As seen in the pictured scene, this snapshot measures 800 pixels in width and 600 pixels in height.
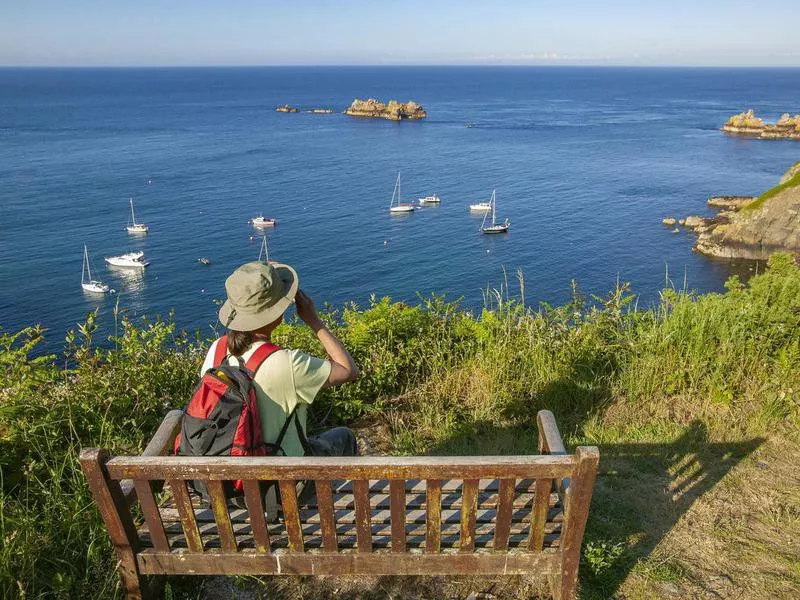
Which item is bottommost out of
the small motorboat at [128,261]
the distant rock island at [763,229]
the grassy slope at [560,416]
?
the small motorboat at [128,261]

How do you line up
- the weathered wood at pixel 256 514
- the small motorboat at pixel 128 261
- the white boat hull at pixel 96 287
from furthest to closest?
the small motorboat at pixel 128 261
the white boat hull at pixel 96 287
the weathered wood at pixel 256 514

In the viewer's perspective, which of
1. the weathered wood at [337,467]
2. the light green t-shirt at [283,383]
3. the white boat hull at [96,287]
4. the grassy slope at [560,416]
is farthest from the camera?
the white boat hull at [96,287]

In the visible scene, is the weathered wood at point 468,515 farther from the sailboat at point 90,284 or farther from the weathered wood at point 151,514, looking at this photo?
the sailboat at point 90,284

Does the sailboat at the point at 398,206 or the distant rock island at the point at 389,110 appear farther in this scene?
the distant rock island at the point at 389,110

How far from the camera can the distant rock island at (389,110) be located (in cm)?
10881

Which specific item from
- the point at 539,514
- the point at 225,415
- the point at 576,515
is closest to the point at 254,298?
the point at 225,415

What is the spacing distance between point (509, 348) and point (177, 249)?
39.1m

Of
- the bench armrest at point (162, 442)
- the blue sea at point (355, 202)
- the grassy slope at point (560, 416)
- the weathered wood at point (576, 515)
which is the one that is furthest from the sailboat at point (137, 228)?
the weathered wood at point (576, 515)

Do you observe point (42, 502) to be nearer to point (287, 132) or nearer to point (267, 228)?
point (267, 228)

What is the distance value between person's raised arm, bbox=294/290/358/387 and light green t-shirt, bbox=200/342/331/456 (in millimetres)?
50

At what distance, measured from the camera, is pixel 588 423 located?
445 centimetres

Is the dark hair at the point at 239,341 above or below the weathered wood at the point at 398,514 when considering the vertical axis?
above

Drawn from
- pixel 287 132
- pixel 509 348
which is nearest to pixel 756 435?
pixel 509 348

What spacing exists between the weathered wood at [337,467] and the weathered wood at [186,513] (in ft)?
0.30
